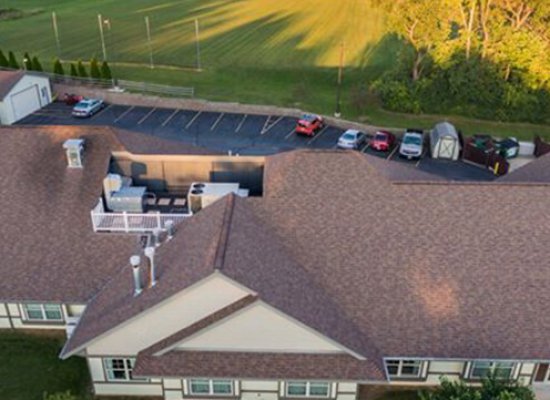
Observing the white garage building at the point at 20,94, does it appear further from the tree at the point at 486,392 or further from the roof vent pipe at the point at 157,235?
the tree at the point at 486,392

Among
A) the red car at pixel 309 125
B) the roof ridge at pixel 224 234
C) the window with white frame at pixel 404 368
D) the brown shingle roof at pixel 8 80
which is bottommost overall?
the window with white frame at pixel 404 368

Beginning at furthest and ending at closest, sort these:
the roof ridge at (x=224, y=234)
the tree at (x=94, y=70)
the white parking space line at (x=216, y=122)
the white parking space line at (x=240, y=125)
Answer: the tree at (x=94, y=70) → the white parking space line at (x=216, y=122) → the white parking space line at (x=240, y=125) → the roof ridge at (x=224, y=234)

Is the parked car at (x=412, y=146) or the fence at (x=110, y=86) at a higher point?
the fence at (x=110, y=86)

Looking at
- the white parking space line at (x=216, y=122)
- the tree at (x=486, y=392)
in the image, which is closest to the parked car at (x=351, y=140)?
the white parking space line at (x=216, y=122)

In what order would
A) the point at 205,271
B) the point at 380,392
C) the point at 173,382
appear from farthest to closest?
the point at 380,392
the point at 173,382
the point at 205,271

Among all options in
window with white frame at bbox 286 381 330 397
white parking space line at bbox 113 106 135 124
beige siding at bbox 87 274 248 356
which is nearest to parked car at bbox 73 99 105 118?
white parking space line at bbox 113 106 135 124

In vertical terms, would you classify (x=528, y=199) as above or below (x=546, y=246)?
above

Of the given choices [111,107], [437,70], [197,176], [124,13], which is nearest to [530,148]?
[437,70]

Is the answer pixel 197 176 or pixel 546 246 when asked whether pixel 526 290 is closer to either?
pixel 546 246
